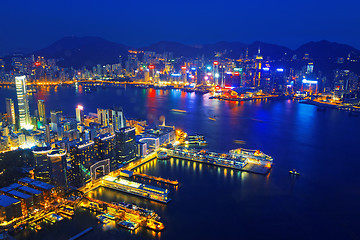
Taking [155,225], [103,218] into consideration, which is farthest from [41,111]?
[155,225]

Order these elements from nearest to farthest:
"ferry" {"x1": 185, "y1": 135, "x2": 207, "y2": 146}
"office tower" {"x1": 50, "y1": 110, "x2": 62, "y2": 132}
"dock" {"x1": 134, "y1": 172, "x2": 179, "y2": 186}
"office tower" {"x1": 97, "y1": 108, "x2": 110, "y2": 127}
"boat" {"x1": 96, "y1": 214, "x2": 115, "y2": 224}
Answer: "boat" {"x1": 96, "y1": 214, "x2": 115, "y2": 224} < "dock" {"x1": 134, "y1": 172, "x2": 179, "y2": 186} < "ferry" {"x1": 185, "y1": 135, "x2": 207, "y2": 146} < "office tower" {"x1": 50, "y1": 110, "x2": 62, "y2": 132} < "office tower" {"x1": 97, "y1": 108, "x2": 110, "y2": 127}

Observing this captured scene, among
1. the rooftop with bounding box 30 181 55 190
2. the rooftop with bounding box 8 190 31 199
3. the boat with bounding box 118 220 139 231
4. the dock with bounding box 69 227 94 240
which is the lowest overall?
the dock with bounding box 69 227 94 240

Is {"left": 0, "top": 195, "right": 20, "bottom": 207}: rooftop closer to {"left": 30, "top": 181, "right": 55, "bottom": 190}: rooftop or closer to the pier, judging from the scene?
{"left": 30, "top": 181, "right": 55, "bottom": 190}: rooftop

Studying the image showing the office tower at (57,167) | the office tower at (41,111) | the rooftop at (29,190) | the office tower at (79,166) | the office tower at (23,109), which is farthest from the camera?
the office tower at (41,111)

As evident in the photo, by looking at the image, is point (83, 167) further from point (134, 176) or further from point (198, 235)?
point (198, 235)

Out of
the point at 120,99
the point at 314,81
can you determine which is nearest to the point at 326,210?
the point at 120,99

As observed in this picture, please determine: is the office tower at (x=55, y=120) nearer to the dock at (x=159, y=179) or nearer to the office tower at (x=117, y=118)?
the office tower at (x=117, y=118)

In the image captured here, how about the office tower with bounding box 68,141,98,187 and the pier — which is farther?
the pier

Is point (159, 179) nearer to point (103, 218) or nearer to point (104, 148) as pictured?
point (104, 148)

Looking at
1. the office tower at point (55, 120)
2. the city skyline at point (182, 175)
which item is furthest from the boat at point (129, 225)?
the office tower at point (55, 120)

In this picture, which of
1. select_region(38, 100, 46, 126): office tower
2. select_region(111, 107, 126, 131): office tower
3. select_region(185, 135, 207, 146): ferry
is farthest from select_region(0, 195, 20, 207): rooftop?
select_region(38, 100, 46, 126): office tower

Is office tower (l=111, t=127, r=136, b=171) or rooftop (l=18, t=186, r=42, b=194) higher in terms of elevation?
office tower (l=111, t=127, r=136, b=171)
